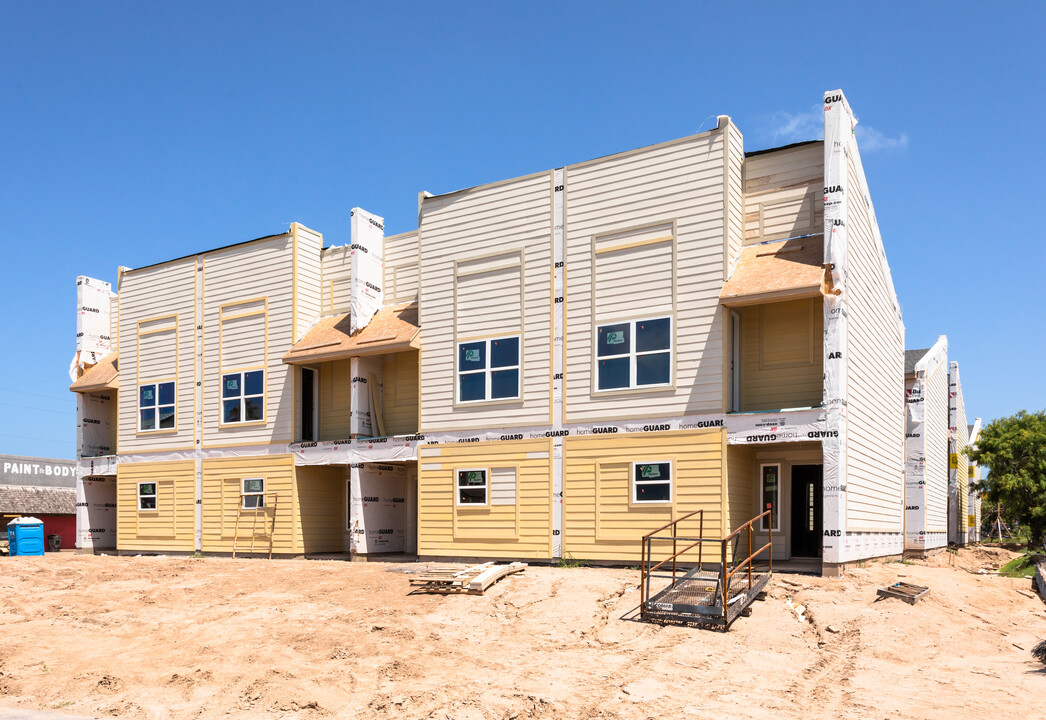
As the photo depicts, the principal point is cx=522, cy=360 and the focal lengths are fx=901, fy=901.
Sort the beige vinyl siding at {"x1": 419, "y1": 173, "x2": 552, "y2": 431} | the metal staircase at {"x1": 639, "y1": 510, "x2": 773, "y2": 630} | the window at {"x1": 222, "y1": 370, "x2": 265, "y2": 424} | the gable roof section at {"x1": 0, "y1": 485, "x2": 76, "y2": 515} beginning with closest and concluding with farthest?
the metal staircase at {"x1": 639, "y1": 510, "x2": 773, "y2": 630} → the beige vinyl siding at {"x1": 419, "y1": 173, "x2": 552, "y2": 431} → the window at {"x1": 222, "y1": 370, "x2": 265, "y2": 424} → the gable roof section at {"x1": 0, "y1": 485, "x2": 76, "y2": 515}

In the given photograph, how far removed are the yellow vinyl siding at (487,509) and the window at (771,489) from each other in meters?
5.11

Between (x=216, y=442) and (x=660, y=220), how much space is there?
1649cm

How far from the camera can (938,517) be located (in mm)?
33344

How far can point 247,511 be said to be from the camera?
2809 cm

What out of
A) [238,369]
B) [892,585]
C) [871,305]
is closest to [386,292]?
[238,369]

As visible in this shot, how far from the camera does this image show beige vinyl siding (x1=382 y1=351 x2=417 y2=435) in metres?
26.4

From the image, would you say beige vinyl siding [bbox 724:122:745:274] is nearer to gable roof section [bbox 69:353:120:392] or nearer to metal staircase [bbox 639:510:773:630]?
metal staircase [bbox 639:510:773:630]

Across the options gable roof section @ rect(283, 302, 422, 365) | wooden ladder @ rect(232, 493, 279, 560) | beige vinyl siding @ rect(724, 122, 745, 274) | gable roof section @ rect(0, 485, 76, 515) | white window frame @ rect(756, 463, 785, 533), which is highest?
beige vinyl siding @ rect(724, 122, 745, 274)

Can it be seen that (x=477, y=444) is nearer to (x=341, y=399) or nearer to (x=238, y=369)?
(x=341, y=399)

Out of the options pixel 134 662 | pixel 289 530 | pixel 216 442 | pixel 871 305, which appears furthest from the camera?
pixel 216 442

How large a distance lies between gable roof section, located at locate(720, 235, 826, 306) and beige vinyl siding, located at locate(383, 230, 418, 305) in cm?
1025

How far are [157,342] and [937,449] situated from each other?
28635 mm

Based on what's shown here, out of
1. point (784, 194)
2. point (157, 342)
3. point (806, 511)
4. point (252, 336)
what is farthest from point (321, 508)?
point (784, 194)

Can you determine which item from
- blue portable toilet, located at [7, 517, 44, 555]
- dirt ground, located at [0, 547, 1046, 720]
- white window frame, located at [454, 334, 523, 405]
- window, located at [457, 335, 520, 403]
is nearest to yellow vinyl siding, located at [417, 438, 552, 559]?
white window frame, located at [454, 334, 523, 405]
